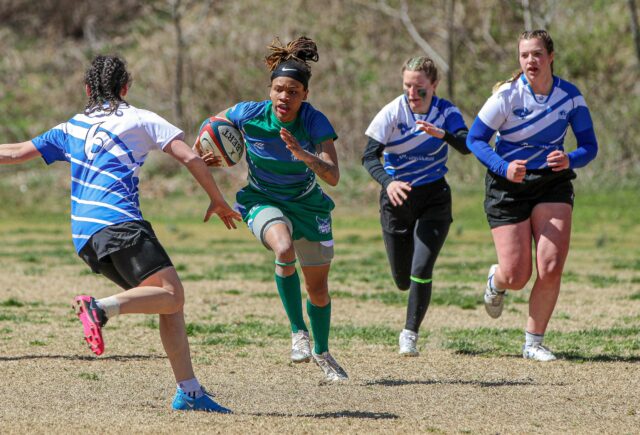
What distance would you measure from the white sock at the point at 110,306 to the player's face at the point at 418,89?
138 inches

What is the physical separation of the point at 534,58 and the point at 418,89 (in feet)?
3.15

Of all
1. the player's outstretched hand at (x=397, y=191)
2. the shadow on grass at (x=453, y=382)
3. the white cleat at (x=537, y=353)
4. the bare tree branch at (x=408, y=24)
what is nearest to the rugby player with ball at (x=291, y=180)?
the shadow on grass at (x=453, y=382)

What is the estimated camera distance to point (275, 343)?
8.88 meters

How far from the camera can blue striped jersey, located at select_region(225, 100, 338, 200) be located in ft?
23.0

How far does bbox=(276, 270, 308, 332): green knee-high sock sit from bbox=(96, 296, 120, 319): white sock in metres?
2.11

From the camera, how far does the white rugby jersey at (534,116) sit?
25.8ft

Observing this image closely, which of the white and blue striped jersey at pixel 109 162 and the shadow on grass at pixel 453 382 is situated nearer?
the white and blue striped jersey at pixel 109 162

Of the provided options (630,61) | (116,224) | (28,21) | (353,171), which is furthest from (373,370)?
(28,21)

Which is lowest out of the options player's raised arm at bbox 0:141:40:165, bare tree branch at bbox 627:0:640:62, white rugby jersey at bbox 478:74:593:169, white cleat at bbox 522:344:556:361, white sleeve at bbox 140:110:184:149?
white cleat at bbox 522:344:556:361

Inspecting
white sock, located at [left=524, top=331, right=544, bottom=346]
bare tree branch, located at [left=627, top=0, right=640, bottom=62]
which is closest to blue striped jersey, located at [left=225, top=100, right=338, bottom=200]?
white sock, located at [left=524, top=331, right=544, bottom=346]

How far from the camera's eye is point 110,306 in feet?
18.1

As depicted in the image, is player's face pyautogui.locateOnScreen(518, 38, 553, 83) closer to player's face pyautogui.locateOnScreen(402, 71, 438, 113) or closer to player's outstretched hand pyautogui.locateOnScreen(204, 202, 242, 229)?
player's face pyautogui.locateOnScreen(402, 71, 438, 113)

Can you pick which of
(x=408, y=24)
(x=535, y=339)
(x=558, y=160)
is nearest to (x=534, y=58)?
(x=558, y=160)

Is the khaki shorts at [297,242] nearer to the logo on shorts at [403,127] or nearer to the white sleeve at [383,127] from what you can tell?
the white sleeve at [383,127]
